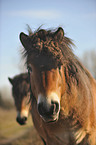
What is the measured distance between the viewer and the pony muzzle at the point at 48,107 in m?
2.44

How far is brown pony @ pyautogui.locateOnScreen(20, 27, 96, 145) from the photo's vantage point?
8.92 feet

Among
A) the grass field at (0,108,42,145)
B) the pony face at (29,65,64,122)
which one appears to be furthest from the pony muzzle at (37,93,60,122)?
the grass field at (0,108,42,145)

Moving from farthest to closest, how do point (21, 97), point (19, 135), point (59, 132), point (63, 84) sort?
point (19, 135) → point (21, 97) → point (59, 132) → point (63, 84)

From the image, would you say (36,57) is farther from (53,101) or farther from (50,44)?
(53,101)

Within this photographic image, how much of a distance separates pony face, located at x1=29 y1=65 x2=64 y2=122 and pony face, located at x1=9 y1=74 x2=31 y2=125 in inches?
143

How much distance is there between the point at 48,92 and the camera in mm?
2529

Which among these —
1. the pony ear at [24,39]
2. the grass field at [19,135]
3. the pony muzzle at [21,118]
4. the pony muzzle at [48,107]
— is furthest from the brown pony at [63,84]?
the grass field at [19,135]

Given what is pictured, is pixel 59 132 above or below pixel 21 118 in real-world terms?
above

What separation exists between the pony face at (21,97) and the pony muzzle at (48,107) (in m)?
3.69

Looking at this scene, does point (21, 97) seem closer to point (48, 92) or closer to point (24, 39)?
point (24, 39)

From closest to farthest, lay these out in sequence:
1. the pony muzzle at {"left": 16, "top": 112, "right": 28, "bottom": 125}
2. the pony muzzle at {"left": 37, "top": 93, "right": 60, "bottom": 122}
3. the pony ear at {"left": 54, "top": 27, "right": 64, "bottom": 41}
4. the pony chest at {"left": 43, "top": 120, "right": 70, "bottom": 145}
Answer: the pony muzzle at {"left": 37, "top": 93, "right": 60, "bottom": 122} → the pony ear at {"left": 54, "top": 27, "right": 64, "bottom": 41} → the pony chest at {"left": 43, "top": 120, "right": 70, "bottom": 145} → the pony muzzle at {"left": 16, "top": 112, "right": 28, "bottom": 125}

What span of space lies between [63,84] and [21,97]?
3.63 metres

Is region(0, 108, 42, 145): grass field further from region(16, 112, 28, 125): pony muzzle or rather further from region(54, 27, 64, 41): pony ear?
region(54, 27, 64, 41): pony ear

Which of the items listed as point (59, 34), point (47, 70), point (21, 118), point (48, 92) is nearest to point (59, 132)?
point (48, 92)
